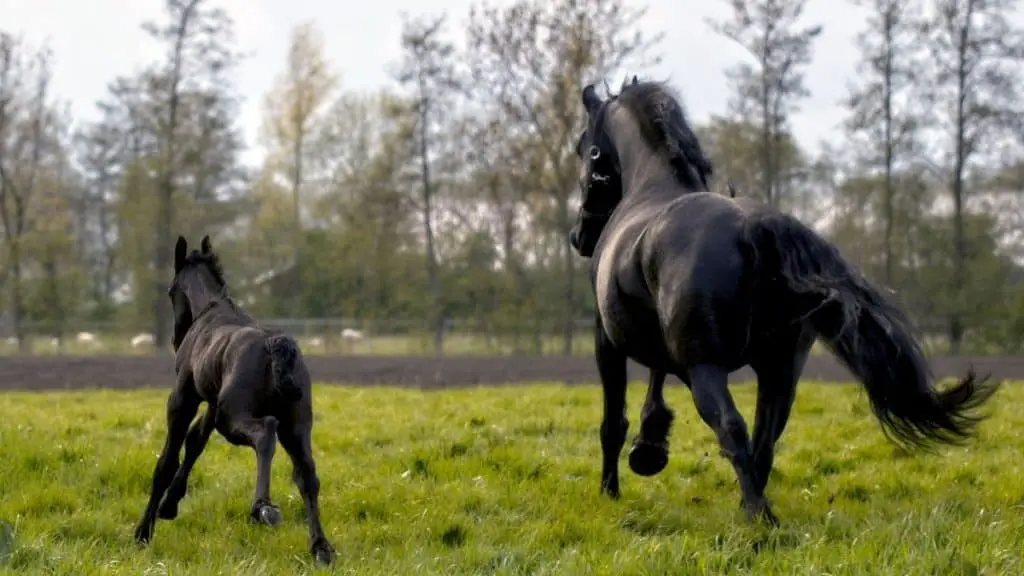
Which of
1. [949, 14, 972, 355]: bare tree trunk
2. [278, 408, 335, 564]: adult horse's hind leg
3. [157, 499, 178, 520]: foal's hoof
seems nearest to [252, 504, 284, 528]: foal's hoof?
[278, 408, 335, 564]: adult horse's hind leg

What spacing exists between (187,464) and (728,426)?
3.09m

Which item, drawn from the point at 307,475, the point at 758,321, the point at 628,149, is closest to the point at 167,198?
the point at 628,149

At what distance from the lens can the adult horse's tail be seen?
4.95 m

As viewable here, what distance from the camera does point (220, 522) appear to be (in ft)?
19.0

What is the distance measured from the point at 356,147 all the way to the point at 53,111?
10.7m

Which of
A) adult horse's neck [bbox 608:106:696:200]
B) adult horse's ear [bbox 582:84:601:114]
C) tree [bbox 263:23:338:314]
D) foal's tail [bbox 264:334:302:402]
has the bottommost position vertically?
foal's tail [bbox 264:334:302:402]

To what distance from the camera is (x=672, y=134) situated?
6383 mm

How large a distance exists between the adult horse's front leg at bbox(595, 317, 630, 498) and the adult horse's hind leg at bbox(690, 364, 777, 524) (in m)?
1.32

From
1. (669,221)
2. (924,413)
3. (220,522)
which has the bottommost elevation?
(220,522)

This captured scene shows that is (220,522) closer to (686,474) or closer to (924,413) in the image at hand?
(686,474)

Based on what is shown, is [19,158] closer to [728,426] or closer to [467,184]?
[467,184]

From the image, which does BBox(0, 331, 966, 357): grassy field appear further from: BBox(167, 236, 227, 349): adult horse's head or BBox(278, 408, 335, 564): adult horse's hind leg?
BBox(278, 408, 335, 564): adult horse's hind leg

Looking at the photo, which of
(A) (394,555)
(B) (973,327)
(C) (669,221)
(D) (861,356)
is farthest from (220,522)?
(B) (973,327)

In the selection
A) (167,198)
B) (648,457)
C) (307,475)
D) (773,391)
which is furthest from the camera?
(167,198)
